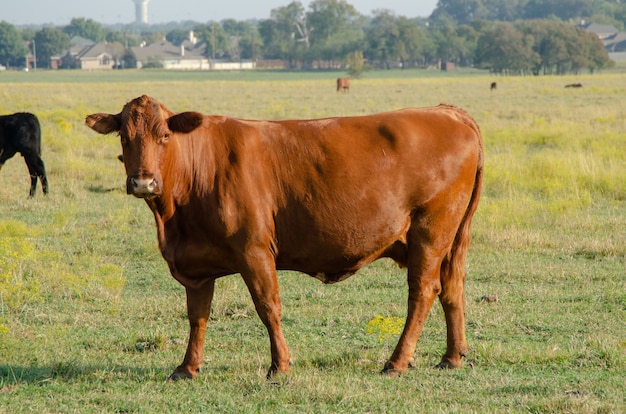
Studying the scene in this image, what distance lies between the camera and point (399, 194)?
5.64m

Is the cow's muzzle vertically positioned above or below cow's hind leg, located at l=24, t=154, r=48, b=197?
above

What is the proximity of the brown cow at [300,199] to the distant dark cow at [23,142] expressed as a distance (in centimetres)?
858


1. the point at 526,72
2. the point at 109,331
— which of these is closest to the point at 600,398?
the point at 109,331

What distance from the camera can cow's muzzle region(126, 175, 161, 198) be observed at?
5027mm

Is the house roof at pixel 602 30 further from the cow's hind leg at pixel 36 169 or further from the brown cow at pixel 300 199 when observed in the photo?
the brown cow at pixel 300 199

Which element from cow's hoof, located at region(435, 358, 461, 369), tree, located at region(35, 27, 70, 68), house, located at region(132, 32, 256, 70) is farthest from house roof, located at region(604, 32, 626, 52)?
cow's hoof, located at region(435, 358, 461, 369)

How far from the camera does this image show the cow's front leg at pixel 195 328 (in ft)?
18.4

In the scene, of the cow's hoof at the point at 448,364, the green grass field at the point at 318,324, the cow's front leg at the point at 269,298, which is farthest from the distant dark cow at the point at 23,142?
the cow's hoof at the point at 448,364

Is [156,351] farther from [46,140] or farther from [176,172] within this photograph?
[46,140]

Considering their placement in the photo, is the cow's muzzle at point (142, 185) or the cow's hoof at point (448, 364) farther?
the cow's hoof at point (448, 364)

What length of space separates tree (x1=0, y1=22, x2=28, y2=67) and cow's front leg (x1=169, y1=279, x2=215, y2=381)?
518 feet

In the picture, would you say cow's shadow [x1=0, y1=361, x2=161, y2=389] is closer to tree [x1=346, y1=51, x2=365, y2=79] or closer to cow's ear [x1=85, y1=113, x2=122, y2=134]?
cow's ear [x1=85, y1=113, x2=122, y2=134]

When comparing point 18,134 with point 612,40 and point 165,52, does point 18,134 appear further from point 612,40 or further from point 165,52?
point 165,52

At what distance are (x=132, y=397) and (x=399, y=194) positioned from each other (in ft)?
6.81
